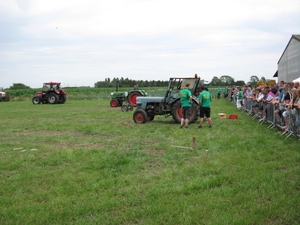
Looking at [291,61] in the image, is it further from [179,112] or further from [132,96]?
[179,112]

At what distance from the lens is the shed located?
33.4 meters

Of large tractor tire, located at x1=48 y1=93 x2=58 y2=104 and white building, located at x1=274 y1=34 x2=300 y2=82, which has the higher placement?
white building, located at x1=274 y1=34 x2=300 y2=82

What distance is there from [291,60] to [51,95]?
22.2 m

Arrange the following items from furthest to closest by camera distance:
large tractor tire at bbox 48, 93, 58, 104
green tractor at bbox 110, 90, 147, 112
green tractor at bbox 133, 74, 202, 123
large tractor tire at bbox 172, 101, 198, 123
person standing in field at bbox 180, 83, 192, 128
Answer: large tractor tire at bbox 48, 93, 58, 104 → green tractor at bbox 110, 90, 147, 112 → green tractor at bbox 133, 74, 202, 123 → large tractor tire at bbox 172, 101, 198, 123 → person standing in field at bbox 180, 83, 192, 128

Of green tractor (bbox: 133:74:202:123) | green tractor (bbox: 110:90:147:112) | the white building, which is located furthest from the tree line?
green tractor (bbox: 133:74:202:123)

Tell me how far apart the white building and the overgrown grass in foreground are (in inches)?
1014

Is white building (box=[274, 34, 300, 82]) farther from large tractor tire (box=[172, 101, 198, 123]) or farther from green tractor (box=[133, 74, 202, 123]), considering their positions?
large tractor tire (box=[172, 101, 198, 123])

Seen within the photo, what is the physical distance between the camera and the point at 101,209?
467 cm

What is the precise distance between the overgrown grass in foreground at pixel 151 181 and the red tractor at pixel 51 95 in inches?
886

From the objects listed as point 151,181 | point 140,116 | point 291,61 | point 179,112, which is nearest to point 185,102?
point 179,112

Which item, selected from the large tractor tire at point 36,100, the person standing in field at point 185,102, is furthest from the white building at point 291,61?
the person standing in field at point 185,102

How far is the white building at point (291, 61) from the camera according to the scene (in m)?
33.4

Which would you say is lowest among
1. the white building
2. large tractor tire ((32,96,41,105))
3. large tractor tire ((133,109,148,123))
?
large tractor tire ((133,109,148,123))

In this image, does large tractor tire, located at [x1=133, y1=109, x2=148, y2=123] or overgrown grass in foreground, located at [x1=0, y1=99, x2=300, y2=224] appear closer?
overgrown grass in foreground, located at [x1=0, y1=99, x2=300, y2=224]
